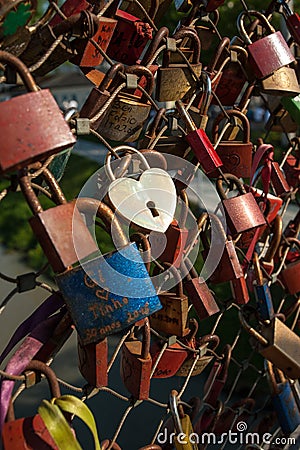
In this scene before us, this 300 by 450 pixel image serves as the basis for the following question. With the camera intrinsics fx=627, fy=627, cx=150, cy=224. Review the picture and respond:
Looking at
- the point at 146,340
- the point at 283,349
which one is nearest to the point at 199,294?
the point at 146,340

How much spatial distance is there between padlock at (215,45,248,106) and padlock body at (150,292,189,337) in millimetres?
319

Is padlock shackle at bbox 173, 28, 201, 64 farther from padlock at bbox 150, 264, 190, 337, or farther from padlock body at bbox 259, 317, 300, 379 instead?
padlock body at bbox 259, 317, 300, 379

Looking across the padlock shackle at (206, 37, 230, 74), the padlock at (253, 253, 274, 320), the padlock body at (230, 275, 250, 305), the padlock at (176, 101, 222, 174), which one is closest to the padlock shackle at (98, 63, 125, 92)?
the padlock at (176, 101, 222, 174)

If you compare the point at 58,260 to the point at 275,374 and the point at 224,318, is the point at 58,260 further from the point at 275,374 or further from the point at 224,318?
the point at 224,318

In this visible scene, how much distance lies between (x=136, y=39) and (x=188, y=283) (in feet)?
0.97

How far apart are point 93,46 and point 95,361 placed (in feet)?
0.99

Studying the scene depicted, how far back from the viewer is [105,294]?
1.74 feet

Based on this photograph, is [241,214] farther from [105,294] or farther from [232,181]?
[105,294]

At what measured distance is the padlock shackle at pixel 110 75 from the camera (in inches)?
25.1

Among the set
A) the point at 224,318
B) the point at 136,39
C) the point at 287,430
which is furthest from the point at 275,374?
the point at 224,318

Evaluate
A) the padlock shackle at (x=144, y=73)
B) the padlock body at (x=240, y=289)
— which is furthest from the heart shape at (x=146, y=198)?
the padlock body at (x=240, y=289)

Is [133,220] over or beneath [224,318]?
over

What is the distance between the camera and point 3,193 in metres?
0.54

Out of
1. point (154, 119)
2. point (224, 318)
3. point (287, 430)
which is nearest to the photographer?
point (154, 119)
